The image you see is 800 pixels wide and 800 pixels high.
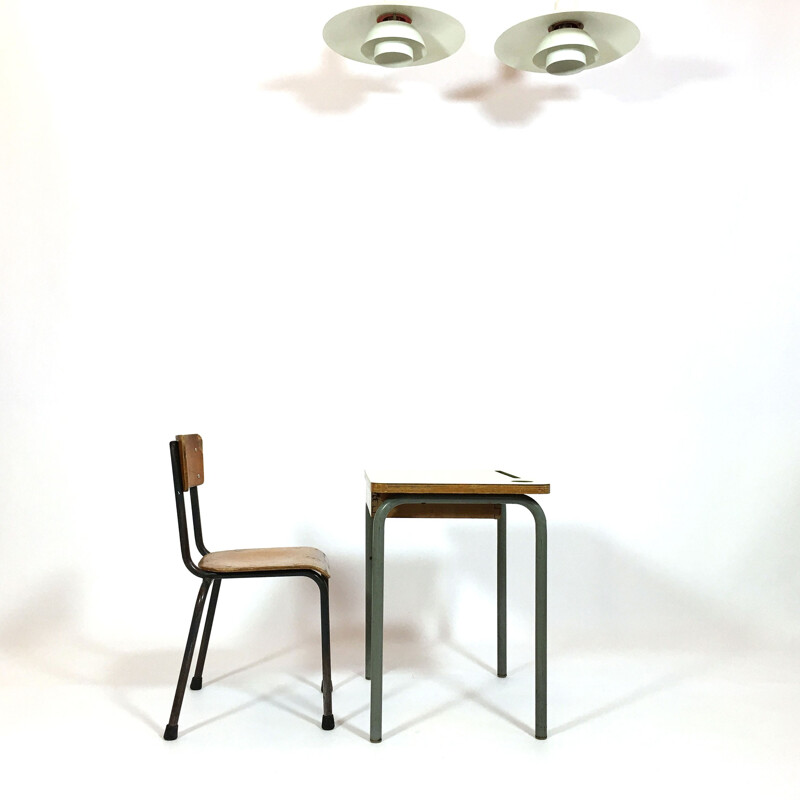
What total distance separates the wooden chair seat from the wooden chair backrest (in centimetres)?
21

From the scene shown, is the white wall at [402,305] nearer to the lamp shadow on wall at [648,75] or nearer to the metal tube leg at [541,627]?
the lamp shadow on wall at [648,75]

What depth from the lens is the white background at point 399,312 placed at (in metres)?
2.96

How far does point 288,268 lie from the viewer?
3.00 meters

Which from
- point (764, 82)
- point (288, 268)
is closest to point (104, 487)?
point (288, 268)

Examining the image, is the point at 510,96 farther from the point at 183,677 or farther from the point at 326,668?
the point at 183,677

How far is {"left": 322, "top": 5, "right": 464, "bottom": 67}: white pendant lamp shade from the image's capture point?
8.02ft

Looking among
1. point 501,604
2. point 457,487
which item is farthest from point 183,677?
point 501,604

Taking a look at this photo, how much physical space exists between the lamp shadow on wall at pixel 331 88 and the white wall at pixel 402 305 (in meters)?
0.01

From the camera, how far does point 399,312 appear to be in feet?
9.86

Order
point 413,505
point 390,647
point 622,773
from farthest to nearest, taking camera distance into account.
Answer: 1. point 390,647
2. point 413,505
3. point 622,773

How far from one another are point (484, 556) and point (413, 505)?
26.2 inches

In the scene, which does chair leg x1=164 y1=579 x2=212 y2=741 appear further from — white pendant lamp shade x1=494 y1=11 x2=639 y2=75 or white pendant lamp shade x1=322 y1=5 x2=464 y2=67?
white pendant lamp shade x1=494 y1=11 x2=639 y2=75

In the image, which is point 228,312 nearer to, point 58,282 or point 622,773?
point 58,282

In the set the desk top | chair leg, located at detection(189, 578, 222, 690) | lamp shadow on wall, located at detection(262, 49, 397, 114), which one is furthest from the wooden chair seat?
lamp shadow on wall, located at detection(262, 49, 397, 114)
